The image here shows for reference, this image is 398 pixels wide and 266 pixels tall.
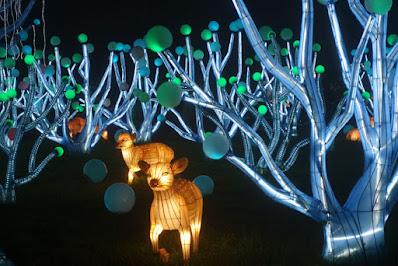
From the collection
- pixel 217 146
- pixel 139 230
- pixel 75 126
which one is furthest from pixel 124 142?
pixel 75 126

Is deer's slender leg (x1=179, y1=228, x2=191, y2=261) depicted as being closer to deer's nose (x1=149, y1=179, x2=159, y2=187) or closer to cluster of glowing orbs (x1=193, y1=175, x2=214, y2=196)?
deer's nose (x1=149, y1=179, x2=159, y2=187)

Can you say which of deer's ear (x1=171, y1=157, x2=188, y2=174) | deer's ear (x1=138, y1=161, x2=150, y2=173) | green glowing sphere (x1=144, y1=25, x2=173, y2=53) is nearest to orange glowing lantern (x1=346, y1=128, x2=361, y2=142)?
deer's ear (x1=171, y1=157, x2=188, y2=174)

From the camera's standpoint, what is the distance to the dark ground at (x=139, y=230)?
482 cm

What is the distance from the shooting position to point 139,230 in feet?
19.5

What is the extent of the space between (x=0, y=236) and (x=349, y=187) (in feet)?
17.8

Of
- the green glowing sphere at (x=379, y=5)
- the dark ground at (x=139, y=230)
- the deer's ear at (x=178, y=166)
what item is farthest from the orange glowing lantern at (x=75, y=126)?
the green glowing sphere at (x=379, y=5)

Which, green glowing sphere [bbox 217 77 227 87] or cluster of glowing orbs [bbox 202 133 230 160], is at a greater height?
green glowing sphere [bbox 217 77 227 87]

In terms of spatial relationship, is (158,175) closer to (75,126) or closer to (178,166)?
→ (178,166)

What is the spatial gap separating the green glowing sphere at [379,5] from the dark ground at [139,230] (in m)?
2.09

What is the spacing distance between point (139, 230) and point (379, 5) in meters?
3.45

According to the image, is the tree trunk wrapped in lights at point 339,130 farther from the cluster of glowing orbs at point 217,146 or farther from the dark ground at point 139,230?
the dark ground at point 139,230

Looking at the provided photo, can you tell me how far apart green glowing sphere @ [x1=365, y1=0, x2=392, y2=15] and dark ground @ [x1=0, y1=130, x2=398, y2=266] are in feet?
6.86

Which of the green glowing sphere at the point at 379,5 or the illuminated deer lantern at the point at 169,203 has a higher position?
the green glowing sphere at the point at 379,5

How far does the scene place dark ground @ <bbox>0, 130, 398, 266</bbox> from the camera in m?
4.82
